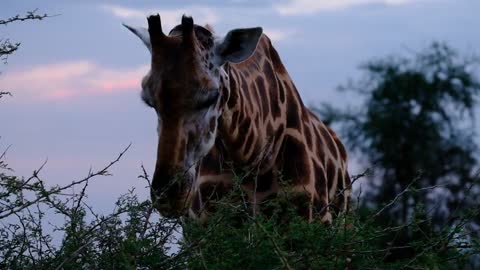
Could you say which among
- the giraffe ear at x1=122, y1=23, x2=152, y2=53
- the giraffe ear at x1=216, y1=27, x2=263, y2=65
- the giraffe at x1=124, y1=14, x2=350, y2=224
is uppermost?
the giraffe ear at x1=122, y1=23, x2=152, y2=53

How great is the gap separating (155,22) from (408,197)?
25.8ft

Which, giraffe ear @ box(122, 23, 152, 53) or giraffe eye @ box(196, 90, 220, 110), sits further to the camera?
giraffe ear @ box(122, 23, 152, 53)

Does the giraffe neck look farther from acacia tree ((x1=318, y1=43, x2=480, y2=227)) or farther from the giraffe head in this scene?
acacia tree ((x1=318, y1=43, x2=480, y2=227))

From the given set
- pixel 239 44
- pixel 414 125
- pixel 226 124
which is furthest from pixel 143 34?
pixel 414 125

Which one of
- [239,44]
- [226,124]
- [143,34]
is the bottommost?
[226,124]

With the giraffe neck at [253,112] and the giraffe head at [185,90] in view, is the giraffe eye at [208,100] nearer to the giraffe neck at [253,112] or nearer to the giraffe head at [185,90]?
the giraffe head at [185,90]

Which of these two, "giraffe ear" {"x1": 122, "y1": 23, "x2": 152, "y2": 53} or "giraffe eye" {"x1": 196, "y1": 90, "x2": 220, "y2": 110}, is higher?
"giraffe ear" {"x1": 122, "y1": 23, "x2": 152, "y2": 53}

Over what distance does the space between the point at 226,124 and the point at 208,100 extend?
0.43 meters

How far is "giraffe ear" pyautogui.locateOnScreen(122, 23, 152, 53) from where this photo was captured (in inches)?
236

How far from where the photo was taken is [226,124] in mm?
5945

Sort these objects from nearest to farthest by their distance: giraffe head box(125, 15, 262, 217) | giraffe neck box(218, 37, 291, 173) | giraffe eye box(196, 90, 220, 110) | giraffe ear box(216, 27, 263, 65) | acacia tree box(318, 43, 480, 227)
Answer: giraffe head box(125, 15, 262, 217) < giraffe eye box(196, 90, 220, 110) < giraffe ear box(216, 27, 263, 65) < giraffe neck box(218, 37, 291, 173) < acacia tree box(318, 43, 480, 227)

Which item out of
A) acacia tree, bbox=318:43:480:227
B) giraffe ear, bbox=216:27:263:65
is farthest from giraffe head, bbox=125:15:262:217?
acacia tree, bbox=318:43:480:227

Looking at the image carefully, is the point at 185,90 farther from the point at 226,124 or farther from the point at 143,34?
the point at 143,34

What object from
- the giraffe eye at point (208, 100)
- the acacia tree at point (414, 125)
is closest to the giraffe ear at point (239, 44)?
the giraffe eye at point (208, 100)
